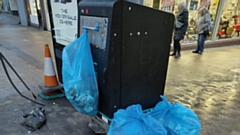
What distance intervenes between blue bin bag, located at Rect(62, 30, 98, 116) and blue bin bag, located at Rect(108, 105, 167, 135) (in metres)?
0.35

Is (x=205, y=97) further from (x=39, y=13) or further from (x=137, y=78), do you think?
(x=39, y=13)

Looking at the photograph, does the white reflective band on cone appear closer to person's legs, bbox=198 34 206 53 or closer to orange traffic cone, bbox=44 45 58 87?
orange traffic cone, bbox=44 45 58 87

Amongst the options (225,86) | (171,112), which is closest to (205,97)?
(225,86)

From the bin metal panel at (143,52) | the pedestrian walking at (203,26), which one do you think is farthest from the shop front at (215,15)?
the bin metal panel at (143,52)

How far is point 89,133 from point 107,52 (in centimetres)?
113

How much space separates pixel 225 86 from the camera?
150 inches

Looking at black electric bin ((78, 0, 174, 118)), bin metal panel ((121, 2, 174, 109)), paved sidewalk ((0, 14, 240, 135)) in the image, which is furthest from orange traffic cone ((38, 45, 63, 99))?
bin metal panel ((121, 2, 174, 109))

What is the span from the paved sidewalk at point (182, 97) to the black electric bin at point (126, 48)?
79 centimetres

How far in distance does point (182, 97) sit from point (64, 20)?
2274mm

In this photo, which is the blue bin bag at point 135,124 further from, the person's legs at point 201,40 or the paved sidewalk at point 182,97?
the person's legs at point 201,40

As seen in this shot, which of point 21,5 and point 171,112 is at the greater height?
point 21,5

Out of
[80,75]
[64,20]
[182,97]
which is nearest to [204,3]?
[182,97]

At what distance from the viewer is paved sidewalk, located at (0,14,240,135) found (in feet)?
7.71

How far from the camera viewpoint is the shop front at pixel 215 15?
6.65m
